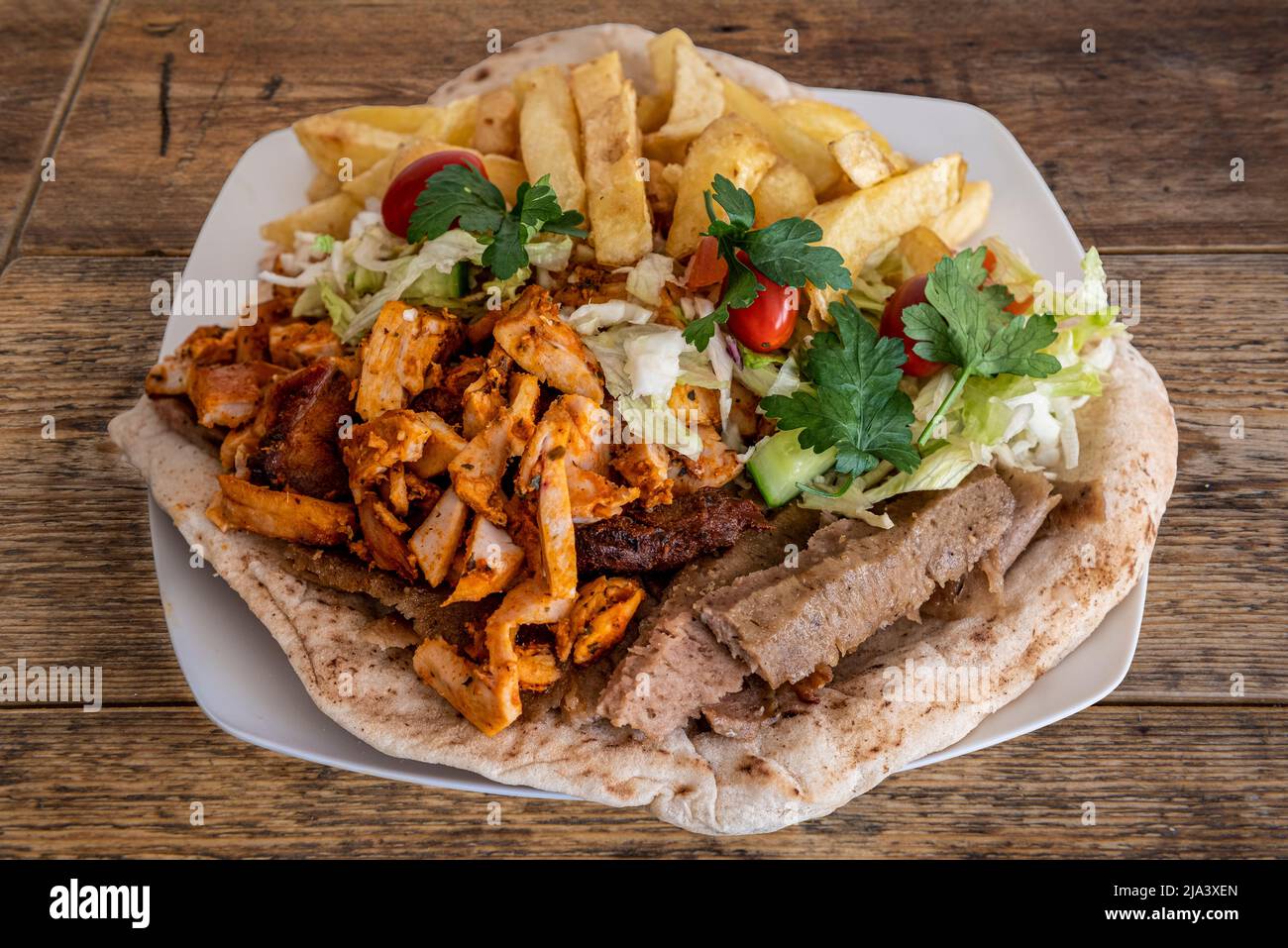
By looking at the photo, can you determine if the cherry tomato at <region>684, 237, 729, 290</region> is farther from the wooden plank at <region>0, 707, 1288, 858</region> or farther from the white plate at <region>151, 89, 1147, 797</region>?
the wooden plank at <region>0, 707, 1288, 858</region>

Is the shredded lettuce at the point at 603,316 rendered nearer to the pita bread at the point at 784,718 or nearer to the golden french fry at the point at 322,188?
the pita bread at the point at 784,718

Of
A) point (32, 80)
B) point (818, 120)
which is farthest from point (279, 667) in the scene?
point (32, 80)

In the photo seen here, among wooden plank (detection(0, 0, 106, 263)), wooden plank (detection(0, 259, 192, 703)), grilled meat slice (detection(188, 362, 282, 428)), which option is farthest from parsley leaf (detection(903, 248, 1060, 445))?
wooden plank (detection(0, 0, 106, 263))

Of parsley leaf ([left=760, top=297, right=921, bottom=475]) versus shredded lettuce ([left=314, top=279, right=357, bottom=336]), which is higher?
shredded lettuce ([left=314, top=279, right=357, bottom=336])

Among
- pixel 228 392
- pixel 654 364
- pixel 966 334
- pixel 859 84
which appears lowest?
pixel 228 392

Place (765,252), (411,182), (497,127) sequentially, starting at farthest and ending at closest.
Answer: (497,127) → (411,182) → (765,252)

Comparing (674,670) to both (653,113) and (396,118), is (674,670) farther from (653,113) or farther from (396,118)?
(396,118)
